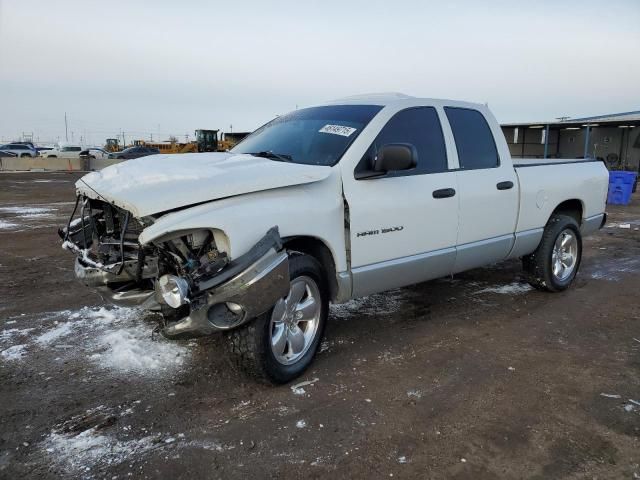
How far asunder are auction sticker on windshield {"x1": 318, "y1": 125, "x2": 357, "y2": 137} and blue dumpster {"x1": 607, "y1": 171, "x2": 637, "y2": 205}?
13659 millimetres

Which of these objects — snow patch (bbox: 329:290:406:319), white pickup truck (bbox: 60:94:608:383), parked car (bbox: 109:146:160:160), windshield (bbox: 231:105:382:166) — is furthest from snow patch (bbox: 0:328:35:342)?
parked car (bbox: 109:146:160:160)

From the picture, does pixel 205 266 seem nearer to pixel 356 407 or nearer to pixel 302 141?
pixel 356 407

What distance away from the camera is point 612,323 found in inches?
191

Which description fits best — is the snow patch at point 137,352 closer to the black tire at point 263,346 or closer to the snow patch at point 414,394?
the black tire at point 263,346

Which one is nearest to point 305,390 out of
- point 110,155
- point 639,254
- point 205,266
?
point 205,266

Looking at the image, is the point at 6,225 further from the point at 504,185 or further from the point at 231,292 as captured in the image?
the point at 504,185

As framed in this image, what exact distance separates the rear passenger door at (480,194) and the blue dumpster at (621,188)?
39.1 feet

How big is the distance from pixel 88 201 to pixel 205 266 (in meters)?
1.18

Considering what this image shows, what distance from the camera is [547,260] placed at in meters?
5.60

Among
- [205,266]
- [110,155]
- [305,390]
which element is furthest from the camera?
[110,155]

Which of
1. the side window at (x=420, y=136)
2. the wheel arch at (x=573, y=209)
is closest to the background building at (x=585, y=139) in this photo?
the wheel arch at (x=573, y=209)

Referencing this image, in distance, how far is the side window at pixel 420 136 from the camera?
416 centimetres

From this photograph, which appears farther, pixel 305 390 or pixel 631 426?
pixel 305 390

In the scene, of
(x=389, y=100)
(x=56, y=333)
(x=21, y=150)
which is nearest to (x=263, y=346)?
(x=56, y=333)
